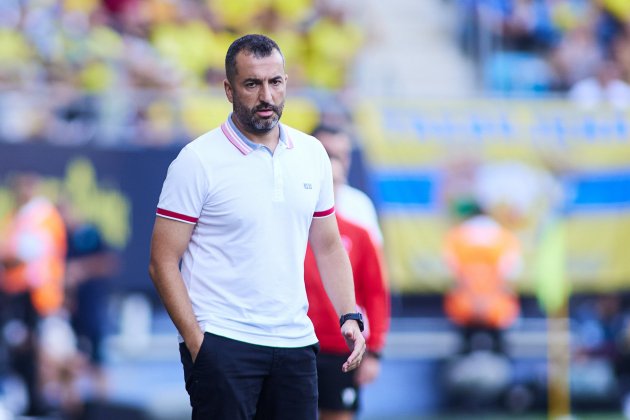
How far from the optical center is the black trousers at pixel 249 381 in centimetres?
443

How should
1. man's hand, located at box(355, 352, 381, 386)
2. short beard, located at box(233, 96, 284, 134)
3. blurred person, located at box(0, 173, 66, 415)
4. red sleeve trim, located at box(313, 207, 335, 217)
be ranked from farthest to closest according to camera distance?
1. blurred person, located at box(0, 173, 66, 415)
2. man's hand, located at box(355, 352, 381, 386)
3. red sleeve trim, located at box(313, 207, 335, 217)
4. short beard, located at box(233, 96, 284, 134)

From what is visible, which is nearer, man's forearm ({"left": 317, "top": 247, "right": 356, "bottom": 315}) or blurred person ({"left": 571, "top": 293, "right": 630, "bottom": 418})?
man's forearm ({"left": 317, "top": 247, "right": 356, "bottom": 315})

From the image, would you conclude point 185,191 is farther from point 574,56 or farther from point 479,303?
point 574,56

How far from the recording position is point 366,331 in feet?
22.5

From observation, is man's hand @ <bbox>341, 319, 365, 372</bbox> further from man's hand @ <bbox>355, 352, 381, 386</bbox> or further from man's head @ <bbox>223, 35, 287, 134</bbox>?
man's hand @ <bbox>355, 352, 381, 386</bbox>

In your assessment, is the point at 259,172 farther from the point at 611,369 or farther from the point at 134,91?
the point at 611,369

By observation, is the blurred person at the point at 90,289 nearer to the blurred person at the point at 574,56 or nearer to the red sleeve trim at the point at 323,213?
the blurred person at the point at 574,56

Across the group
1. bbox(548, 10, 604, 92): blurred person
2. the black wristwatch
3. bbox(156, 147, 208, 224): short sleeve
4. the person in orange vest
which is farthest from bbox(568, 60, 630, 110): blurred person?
bbox(156, 147, 208, 224): short sleeve

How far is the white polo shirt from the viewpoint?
4.43 metres

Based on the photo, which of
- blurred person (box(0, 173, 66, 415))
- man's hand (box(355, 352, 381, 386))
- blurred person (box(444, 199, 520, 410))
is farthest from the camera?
blurred person (box(444, 199, 520, 410))

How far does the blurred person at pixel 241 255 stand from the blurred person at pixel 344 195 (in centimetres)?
210

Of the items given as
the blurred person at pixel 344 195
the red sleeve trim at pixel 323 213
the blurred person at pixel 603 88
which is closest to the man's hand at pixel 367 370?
the blurred person at pixel 344 195

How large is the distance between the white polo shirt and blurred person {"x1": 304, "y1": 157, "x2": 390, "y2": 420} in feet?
6.98

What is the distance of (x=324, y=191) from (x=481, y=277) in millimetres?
7194
